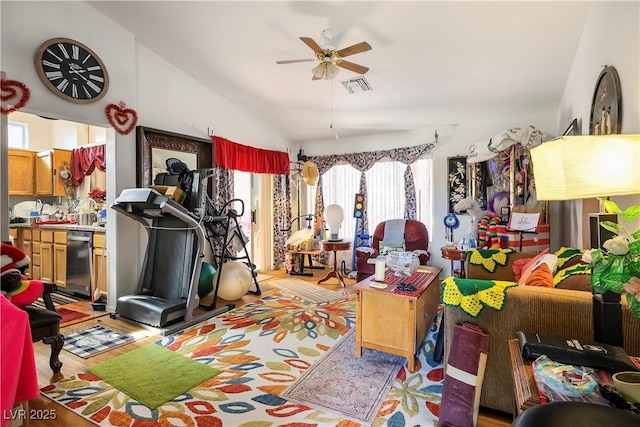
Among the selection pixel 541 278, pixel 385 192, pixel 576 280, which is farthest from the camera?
pixel 385 192

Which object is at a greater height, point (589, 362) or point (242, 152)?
point (242, 152)

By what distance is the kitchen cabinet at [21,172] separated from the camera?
4.96m

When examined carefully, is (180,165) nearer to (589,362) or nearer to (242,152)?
(242,152)

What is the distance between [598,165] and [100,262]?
4761 millimetres

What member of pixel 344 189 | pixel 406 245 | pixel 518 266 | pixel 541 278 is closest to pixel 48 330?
pixel 541 278

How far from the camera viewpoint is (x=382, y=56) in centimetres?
338

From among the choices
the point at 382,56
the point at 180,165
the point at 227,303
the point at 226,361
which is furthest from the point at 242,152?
the point at 226,361

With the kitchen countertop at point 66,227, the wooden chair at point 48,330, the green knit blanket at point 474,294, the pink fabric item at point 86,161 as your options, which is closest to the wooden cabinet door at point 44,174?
the pink fabric item at point 86,161

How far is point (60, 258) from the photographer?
447 cm

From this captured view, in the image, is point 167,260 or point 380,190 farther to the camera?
point 380,190

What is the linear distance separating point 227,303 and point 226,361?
5.15ft

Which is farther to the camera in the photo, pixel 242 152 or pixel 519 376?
pixel 242 152

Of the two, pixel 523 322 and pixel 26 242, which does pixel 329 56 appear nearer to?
pixel 523 322

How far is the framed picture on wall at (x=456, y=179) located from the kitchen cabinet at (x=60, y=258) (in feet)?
18.2
